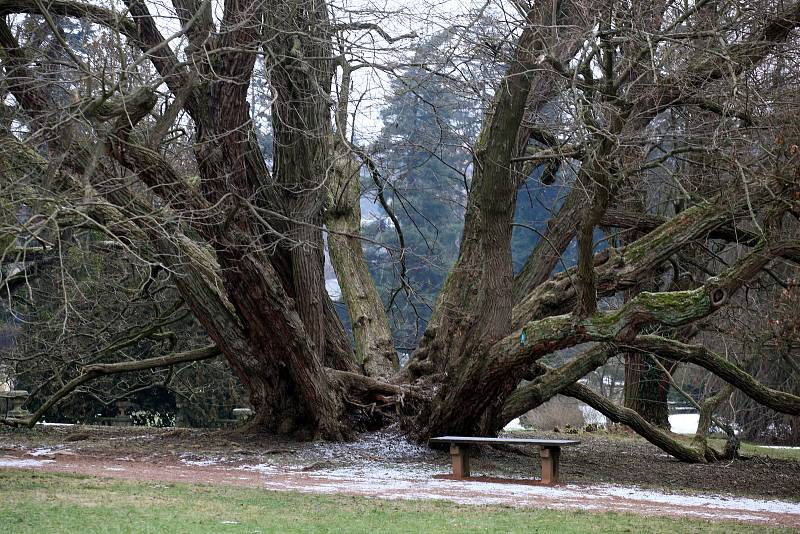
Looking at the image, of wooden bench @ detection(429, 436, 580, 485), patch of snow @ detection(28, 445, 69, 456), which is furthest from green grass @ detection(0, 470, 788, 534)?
patch of snow @ detection(28, 445, 69, 456)

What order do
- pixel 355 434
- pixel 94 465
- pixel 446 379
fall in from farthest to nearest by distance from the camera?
pixel 355 434 → pixel 446 379 → pixel 94 465

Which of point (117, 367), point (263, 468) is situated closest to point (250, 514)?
point (263, 468)

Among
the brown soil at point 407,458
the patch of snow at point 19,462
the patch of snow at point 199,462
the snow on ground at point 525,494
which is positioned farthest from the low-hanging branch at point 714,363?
the patch of snow at point 19,462

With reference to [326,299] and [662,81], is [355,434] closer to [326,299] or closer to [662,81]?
[326,299]

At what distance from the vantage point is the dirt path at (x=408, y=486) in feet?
28.6

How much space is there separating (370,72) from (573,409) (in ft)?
52.2

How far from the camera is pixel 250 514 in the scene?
725 cm

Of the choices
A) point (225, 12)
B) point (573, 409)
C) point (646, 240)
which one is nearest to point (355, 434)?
point (646, 240)

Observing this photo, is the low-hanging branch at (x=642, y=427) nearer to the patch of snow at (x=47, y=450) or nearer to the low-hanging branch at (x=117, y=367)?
the low-hanging branch at (x=117, y=367)

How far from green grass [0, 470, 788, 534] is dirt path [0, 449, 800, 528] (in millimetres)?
622

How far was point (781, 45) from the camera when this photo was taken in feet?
34.8

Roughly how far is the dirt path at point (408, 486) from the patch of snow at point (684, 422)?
1873 centimetres

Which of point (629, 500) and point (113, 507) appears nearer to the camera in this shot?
point (113, 507)

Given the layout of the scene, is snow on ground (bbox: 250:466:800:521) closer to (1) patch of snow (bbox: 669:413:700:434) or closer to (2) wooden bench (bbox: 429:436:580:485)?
(2) wooden bench (bbox: 429:436:580:485)
